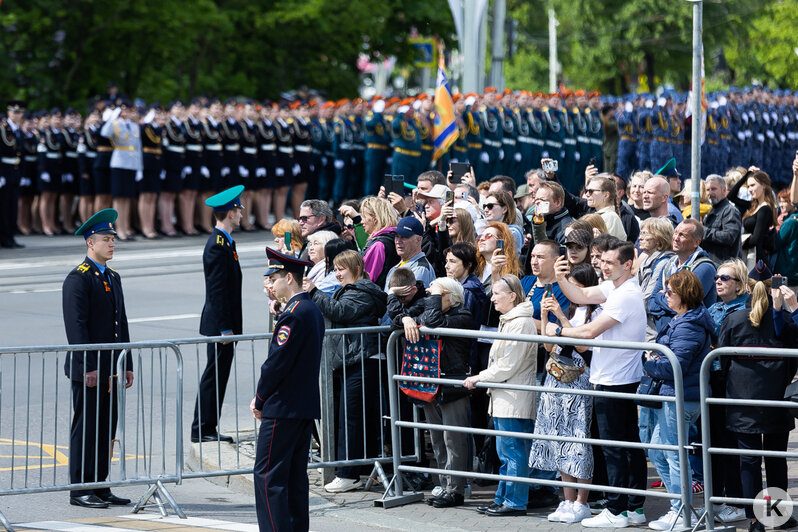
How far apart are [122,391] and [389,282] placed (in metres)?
1.84

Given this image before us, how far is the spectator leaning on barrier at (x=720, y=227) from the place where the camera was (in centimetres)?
1117

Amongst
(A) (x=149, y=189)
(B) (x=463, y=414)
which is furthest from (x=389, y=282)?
(A) (x=149, y=189)

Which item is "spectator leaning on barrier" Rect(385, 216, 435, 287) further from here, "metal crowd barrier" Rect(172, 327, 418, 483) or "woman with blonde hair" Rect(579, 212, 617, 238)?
"woman with blonde hair" Rect(579, 212, 617, 238)

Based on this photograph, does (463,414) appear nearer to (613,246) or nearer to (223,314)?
(613,246)

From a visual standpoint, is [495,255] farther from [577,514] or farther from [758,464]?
[758,464]

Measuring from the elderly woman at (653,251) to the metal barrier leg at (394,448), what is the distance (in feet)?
5.73

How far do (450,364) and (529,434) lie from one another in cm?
75

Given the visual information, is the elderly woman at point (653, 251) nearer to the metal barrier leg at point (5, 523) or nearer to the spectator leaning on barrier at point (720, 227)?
the spectator leaning on barrier at point (720, 227)

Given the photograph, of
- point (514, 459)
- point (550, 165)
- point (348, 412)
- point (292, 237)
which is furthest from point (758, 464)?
point (292, 237)

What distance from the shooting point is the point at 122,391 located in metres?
8.78

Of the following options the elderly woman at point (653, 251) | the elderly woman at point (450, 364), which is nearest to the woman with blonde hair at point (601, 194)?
the elderly woman at point (653, 251)

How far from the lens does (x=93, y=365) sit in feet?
28.6

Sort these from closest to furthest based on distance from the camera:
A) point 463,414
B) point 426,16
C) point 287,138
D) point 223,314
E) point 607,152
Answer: point 463,414 → point 223,314 → point 287,138 → point 607,152 → point 426,16

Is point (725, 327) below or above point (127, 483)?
above
